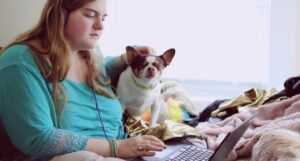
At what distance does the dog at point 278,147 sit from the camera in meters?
1.00

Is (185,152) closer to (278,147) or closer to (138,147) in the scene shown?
(138,147)

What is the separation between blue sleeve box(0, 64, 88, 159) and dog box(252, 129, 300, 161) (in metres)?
0.51

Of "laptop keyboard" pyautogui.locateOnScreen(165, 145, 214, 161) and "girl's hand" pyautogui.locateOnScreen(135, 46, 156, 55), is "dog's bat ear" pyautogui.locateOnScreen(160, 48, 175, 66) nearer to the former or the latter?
"girl's hand" pyautogui.locateOnScreen(135, 46, 156, 55)

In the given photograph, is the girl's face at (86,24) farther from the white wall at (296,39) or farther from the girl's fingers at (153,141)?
the white wall at (296,39)

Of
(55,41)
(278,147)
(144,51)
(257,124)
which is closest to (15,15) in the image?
(144,51)

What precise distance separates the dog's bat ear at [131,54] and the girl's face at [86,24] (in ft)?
0.82

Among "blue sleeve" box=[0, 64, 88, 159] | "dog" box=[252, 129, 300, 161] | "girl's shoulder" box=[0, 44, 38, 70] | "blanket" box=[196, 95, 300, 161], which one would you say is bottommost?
"blanket" box=[196, 95, 300, 161]

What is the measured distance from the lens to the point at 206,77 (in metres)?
2.57

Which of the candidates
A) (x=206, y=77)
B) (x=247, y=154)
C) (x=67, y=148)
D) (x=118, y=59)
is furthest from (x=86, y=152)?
(x=206, y=77)

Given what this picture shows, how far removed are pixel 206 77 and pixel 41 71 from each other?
155 centimetres

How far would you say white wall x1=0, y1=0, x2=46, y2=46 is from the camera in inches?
90.1

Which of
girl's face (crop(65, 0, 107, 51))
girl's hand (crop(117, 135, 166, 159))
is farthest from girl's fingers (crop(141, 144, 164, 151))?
girl's face (crop(65, 0, 107, 51))

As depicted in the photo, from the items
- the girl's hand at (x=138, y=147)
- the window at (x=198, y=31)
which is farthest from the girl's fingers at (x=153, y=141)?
the window at (x=198, y=31)

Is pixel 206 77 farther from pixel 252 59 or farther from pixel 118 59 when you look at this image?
pixel 118 59
